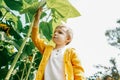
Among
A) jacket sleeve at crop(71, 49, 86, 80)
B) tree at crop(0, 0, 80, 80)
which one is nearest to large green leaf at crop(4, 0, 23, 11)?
tree at crop(0, 0, 80, 80)

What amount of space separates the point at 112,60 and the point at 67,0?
19003 mm

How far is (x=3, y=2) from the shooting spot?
2.30 metres

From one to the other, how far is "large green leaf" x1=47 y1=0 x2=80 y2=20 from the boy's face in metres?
0.35

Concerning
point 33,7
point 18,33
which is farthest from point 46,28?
point 33,7

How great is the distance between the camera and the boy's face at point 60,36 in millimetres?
2129

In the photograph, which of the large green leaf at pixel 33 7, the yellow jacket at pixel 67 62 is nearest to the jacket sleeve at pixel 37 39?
the yellow jacket at pixel 67 62

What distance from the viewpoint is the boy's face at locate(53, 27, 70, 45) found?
213 cm

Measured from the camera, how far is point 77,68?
2080 mm

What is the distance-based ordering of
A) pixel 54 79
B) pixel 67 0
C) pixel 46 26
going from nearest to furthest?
pixel 67 0, pixel 54 79, pixel 46 26

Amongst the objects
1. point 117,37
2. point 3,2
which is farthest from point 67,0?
point 117,37

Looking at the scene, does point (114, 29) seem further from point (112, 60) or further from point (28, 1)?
point (28, 1)

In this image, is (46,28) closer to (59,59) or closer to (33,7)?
(59,59)

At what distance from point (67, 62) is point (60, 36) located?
6.3 inches

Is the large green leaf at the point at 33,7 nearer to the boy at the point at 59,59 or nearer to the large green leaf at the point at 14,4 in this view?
the boy at the point at 59,59
